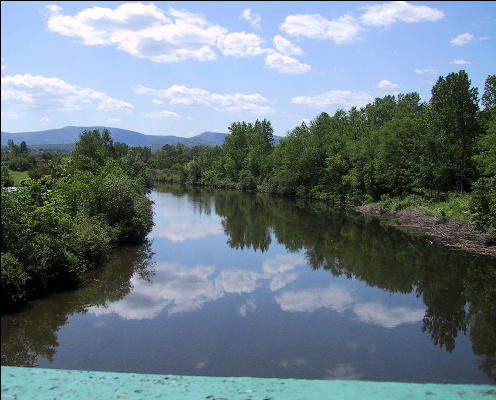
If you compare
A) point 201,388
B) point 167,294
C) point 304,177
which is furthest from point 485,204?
point 304,177

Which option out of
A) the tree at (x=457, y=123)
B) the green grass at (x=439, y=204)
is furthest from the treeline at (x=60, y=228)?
the tree at (x=457, y=123)

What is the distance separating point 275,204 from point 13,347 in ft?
164

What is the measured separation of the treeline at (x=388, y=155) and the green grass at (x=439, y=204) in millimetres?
473

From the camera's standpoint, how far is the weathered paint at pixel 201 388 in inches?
281

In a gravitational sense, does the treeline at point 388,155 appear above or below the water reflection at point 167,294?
above

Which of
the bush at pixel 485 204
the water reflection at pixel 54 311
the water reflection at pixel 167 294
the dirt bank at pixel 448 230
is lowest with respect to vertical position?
the water reflection at pixel 167 294

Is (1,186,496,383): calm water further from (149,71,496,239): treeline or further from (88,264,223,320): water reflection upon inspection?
(149,71,496,239): treeline

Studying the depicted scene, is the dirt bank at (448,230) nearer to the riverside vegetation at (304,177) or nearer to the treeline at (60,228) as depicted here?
the riverside vegetation at (304,177)

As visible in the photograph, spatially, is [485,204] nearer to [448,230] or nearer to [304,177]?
[448,230]

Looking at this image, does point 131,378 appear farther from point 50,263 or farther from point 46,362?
point 50,263

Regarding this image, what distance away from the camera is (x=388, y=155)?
51.3m

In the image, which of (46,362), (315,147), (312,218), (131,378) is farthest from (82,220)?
(315,147)

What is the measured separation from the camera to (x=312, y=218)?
153ft

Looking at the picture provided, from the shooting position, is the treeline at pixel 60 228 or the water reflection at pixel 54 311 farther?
the treeline at pixel 60 228
